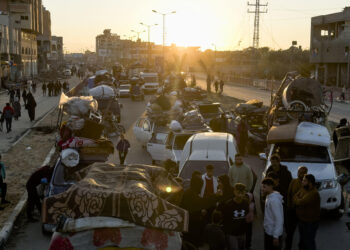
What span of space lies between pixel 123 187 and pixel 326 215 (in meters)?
6.06

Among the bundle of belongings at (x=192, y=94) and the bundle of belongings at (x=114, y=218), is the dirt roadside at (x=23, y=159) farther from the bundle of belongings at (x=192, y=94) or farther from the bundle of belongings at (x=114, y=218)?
the bundle of belongings at (x=192, y=94)

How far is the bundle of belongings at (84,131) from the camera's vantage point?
39.3 ft

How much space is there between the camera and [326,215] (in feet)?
37.0

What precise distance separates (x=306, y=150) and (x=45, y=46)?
155 metres

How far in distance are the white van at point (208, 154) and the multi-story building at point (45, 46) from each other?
13082 cm

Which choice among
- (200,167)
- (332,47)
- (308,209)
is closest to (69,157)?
(200,167)

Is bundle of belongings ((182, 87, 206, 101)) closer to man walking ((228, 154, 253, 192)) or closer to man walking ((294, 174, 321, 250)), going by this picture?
man walking ((228, 154, 253, 192))

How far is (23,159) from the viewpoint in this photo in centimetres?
1883

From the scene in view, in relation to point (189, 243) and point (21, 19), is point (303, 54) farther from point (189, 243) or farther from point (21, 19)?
point (189, 243)

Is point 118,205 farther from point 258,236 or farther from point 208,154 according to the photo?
point 208,154

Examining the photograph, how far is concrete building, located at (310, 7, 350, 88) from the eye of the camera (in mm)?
66938

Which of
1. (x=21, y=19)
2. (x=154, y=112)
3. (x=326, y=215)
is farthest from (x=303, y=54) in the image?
(x=326, y=215)

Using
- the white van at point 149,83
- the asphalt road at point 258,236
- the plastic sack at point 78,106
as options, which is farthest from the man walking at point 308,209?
the white van at point 149,83

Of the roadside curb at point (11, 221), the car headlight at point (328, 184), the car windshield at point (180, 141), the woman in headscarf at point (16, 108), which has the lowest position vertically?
the roadside curb at point (11, 221)
